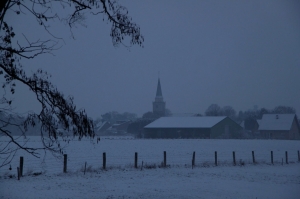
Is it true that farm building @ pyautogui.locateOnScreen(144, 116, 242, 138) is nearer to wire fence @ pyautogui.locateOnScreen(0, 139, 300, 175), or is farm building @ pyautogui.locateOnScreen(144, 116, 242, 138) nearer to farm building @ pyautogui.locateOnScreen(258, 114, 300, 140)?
farm building @ pyautogui.locateOnScreen(258, 114, 300, 140)

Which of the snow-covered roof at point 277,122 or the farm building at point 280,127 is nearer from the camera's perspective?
the farm building at point 280,127

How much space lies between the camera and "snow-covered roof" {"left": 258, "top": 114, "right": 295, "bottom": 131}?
79.8 meters

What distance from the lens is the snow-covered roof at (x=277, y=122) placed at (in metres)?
79.8

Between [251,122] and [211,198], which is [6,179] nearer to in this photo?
[211,198]

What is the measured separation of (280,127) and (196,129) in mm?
20569

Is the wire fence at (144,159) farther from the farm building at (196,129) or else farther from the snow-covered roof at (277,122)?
the snow-covered roof at (277,122)

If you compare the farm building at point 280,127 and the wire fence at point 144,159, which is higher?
the farm building at point 280,127

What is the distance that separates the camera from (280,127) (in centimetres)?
8012

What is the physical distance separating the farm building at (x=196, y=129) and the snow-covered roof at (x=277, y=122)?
7.34 m

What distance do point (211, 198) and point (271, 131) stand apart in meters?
76.0

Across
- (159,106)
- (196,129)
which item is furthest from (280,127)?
(159,106)

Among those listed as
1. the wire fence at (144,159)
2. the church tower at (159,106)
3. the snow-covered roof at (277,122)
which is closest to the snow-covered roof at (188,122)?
the snow-covered roof at (277,122)

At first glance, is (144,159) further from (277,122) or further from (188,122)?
(277,122)

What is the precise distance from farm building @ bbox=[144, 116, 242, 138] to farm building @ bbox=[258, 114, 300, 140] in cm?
709
